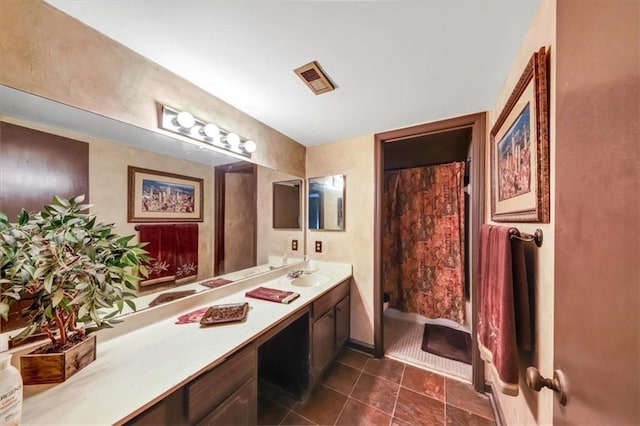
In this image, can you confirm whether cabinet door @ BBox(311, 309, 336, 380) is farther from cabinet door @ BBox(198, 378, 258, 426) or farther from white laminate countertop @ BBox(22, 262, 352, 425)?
cabinet door @ BBox(198, 378, 258, 426)

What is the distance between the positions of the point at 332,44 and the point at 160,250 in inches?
53.3

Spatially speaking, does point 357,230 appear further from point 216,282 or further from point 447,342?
point 447,342

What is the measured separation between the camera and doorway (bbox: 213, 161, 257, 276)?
1481 mm

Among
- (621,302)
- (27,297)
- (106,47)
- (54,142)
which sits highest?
(106,47)

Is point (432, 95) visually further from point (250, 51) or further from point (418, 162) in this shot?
point (418, 162)

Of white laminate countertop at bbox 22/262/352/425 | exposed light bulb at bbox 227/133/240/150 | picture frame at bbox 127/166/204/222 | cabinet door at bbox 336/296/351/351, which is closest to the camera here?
white laminate countertop at bbox 22/262/352/425

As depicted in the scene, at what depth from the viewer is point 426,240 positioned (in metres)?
2.51

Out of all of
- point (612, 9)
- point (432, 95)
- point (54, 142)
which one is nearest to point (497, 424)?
point (612, 9)

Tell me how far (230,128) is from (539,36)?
5.29 ft

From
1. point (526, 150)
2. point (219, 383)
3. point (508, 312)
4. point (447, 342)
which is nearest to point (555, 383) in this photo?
point (508, 312)

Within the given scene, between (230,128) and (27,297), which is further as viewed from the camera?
(230,128)

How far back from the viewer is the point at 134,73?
1002 millimetres

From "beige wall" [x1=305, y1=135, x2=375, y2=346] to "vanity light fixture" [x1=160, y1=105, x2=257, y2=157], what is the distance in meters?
0.88

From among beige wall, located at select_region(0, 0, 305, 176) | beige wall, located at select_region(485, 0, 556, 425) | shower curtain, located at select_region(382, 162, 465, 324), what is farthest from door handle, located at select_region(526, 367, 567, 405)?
shower curtain, located at select_region(382, 162, 465, 324)
